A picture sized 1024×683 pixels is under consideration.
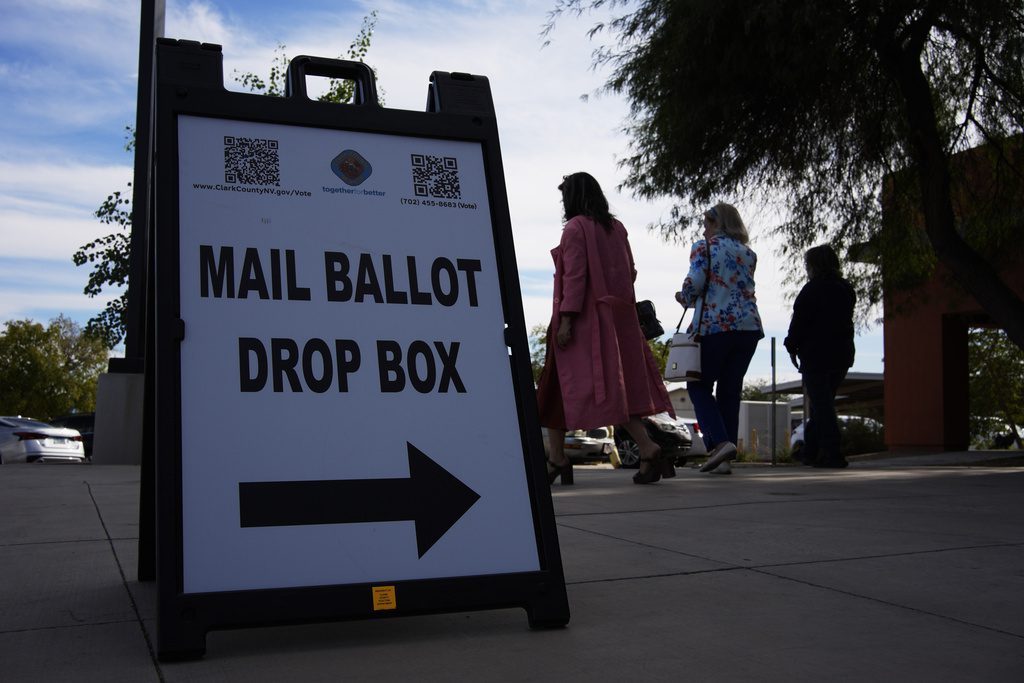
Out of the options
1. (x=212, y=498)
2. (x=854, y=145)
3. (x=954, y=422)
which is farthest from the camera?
(x=954, y=422)

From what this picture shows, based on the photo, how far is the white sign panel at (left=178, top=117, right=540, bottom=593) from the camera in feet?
8.64

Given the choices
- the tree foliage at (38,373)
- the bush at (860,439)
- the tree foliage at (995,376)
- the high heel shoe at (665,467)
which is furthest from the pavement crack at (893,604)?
the tree foliage at (38,373)

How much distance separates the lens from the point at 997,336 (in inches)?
1125

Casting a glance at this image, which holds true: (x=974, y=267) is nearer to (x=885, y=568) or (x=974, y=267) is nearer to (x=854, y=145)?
(x=854, y=145)

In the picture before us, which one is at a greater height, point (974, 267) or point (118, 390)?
point (974, 267)

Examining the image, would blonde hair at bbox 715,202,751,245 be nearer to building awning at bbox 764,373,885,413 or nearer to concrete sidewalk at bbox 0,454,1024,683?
concrete sidewalk at bbox 0,454,1024,683

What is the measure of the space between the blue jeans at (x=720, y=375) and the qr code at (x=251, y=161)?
5.23 metres

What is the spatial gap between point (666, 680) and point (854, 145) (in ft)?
37.2

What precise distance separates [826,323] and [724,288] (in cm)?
177

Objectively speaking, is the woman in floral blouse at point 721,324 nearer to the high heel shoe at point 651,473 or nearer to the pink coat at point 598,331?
the high heel shoe at point 651,473

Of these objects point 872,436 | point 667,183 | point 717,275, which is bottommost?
point 872,436

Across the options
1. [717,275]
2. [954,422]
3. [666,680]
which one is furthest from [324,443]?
[954,422]

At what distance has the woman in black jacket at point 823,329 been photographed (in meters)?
8.95

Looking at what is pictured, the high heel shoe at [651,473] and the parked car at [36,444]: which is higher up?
the high heel shoe at [651,473]
